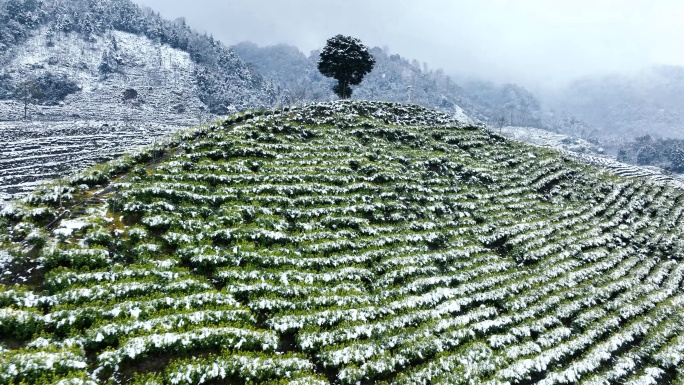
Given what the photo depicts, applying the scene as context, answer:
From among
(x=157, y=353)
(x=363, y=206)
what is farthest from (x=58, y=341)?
(x=363, y=206)

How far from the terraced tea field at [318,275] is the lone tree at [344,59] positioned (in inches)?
888

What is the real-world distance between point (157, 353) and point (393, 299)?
10.9 meters

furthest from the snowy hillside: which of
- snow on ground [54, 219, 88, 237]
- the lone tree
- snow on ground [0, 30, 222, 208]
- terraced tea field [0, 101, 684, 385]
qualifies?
snow on ground [54, 219, 88, 237]

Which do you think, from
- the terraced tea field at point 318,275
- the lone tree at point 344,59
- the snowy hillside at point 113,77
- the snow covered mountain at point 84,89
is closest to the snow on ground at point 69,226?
the terraced tea field at point 318,275

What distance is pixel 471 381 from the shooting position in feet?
49.1

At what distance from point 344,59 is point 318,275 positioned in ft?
135

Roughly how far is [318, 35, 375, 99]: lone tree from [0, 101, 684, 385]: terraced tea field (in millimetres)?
22563

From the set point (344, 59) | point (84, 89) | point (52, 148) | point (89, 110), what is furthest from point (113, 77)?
point (344, 59)

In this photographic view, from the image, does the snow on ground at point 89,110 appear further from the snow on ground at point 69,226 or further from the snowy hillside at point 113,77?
the snow on ground at point 69,226

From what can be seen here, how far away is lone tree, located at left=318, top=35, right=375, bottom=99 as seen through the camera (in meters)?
53.2

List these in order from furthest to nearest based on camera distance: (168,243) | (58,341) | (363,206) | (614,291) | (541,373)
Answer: (363,206) → (614,291) → (168,243) → (541,373) → (58,341)

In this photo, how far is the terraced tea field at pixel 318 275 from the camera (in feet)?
44.5

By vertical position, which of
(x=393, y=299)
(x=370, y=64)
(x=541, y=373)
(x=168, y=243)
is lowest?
(x=541, y=373)

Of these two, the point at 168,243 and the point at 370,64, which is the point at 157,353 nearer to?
the point at 168,243
